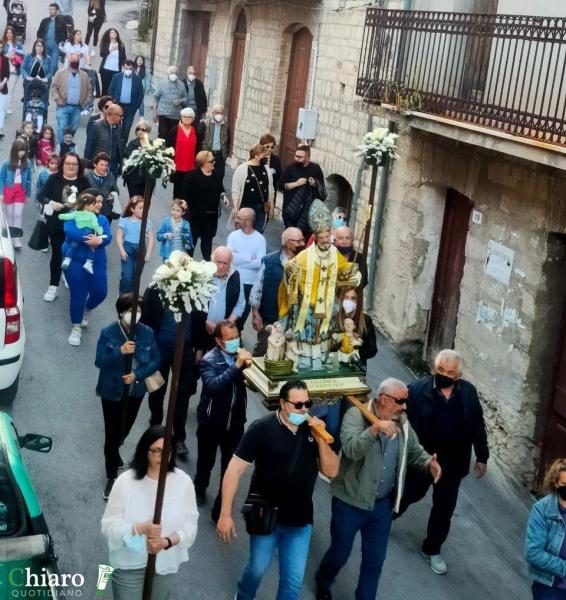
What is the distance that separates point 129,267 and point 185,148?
14.0 feet

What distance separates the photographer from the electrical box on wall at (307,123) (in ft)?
55.3

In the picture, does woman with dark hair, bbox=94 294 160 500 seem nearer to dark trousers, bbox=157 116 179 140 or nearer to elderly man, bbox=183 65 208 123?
dark trousers, bbox=157 116 179 140

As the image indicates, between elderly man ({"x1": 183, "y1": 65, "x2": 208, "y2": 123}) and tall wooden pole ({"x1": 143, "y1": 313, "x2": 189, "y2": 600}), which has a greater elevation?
elderly man ({"x1": 183, "y1": 65, "x2": 208, "y2": 123})

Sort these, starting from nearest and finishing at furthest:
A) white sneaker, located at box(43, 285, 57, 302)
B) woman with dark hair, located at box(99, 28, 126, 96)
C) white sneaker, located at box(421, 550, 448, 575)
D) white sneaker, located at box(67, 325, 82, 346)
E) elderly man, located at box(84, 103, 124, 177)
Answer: white sneaker, located at box(421, 550, 448, 575) < white sneaker, located at box(67, 325, 82, 346) < white sneaker, located at box(43, 285, 57, 302) < elderly man, located at box(84, 103, 124, 177) < woman with dark hair, located at box(99, 28, 126, 96)

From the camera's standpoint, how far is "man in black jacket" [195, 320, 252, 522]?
8.51m

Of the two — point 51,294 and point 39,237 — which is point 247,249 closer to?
point 51,294

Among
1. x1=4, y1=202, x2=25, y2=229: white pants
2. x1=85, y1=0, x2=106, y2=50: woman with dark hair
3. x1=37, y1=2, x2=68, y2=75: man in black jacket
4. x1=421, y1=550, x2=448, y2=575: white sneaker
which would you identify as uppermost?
x1=85, y1=0, x2=106, y2=50: woman with dark hair

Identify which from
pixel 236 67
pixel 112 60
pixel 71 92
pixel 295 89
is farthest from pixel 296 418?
pixel 112 60

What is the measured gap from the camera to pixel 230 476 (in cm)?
709

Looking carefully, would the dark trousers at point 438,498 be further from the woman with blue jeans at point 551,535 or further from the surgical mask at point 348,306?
the woman with blue jeans at point 551,535

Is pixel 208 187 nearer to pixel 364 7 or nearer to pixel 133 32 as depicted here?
pixel 364 7

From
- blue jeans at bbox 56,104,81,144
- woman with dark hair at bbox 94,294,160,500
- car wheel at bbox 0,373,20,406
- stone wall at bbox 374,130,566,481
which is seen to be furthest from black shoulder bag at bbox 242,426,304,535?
blue jeans at bbox 56,104,81,144

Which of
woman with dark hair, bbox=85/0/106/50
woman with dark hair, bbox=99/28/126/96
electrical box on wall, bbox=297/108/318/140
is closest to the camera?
electrical box on wall, bbox=297/108/318/140

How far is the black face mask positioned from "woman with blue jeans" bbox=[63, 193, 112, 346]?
15.1 ft
